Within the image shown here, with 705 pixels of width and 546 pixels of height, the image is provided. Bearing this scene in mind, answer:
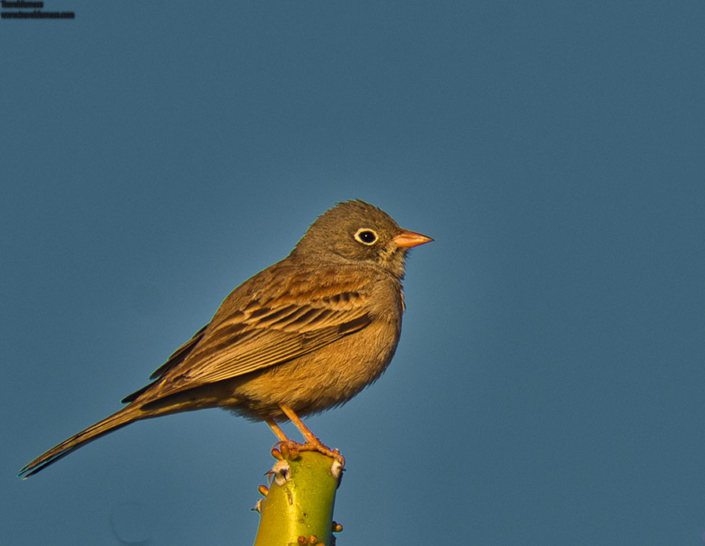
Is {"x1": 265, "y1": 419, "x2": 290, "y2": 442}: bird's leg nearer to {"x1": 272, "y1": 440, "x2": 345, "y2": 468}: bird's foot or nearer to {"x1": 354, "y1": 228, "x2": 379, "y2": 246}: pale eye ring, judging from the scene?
{"x1": 272, "y1": 440, "x2": 345, "y2": 468}: bird's foot

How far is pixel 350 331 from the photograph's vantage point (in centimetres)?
821

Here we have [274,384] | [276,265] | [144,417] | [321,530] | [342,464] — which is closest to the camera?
[321,530]

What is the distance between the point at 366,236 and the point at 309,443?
3.55m

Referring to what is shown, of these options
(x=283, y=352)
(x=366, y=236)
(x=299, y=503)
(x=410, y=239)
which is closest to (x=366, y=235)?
(x=366, y=236)

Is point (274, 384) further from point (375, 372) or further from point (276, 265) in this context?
point (276, 265)

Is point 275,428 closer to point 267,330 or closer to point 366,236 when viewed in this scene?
point 267,330

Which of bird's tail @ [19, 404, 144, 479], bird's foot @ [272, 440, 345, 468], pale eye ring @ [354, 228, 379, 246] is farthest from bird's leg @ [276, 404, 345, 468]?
pale eye ring @ [354, 228, 379, 246]

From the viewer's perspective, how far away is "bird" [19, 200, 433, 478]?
24.0 feet

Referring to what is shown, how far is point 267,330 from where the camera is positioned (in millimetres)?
8000

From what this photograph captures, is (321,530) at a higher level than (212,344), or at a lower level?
lower

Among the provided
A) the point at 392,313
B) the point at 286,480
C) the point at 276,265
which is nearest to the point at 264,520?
the point at 286,480

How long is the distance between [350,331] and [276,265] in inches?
60.0

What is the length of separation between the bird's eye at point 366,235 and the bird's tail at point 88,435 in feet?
11.6

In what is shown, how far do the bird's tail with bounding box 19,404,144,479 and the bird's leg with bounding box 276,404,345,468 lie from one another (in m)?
1.27
